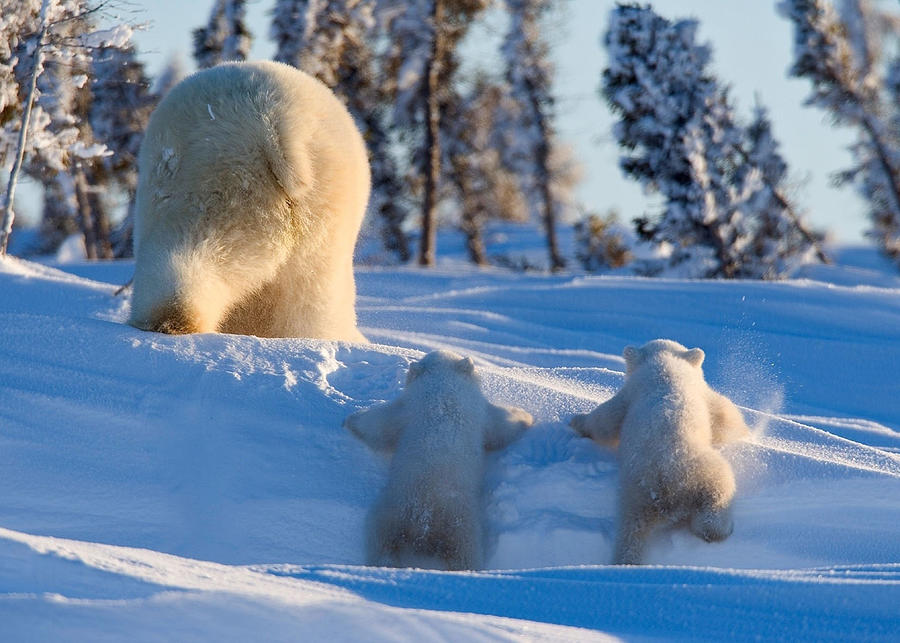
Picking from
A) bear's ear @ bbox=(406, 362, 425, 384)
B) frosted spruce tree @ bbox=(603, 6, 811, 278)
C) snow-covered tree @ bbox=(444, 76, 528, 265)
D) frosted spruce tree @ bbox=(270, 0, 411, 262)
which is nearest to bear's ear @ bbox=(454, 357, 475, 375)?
bear's ear @ bbox=(406, 362, 425, 384)

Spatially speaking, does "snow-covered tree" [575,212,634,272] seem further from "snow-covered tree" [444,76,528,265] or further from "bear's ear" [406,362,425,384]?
"bear's ear" [406,362,425,384]

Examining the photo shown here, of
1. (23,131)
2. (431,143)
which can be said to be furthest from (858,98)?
(23,131)

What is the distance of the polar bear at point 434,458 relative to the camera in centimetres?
315

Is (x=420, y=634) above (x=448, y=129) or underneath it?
underneath

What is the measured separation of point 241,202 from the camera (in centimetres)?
445

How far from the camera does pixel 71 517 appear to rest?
3.35 m

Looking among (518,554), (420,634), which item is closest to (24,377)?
(518,554)

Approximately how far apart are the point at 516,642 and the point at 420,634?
197mm

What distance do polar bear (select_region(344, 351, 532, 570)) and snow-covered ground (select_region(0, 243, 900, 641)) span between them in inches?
3.8

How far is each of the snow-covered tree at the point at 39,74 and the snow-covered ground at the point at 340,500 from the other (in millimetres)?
1195

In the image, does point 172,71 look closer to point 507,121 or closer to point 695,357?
point 507,121

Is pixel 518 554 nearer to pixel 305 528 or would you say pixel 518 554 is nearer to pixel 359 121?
pixel 305 528

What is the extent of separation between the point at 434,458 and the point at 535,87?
21.7 meters

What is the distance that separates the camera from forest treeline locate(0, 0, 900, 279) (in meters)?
9.35
